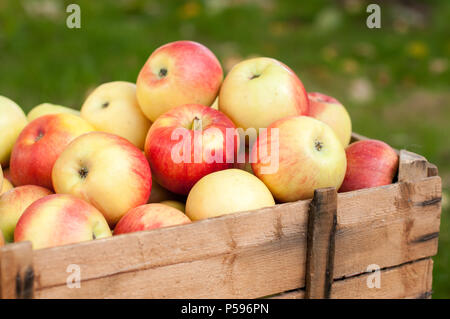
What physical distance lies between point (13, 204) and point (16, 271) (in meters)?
0.40

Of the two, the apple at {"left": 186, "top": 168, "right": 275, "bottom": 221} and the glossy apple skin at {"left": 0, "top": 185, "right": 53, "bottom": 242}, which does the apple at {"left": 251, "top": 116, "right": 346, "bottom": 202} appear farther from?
the glossy apple skin at {"left": 0, "top": 185, "right": 53, "bottom": 242}

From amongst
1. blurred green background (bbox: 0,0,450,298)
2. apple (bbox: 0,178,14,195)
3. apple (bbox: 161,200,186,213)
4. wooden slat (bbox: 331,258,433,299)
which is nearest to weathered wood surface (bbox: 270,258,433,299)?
wooden slat (bbox: 331,258,433,299)

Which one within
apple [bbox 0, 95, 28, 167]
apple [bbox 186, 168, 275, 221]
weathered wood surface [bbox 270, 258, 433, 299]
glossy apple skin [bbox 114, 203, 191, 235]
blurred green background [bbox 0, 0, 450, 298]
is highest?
blurred green background [bbox 0, 0, 450, 298]

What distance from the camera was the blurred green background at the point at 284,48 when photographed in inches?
131

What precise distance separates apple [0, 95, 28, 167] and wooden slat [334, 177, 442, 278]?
1.01m

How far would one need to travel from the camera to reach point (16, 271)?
1.08m

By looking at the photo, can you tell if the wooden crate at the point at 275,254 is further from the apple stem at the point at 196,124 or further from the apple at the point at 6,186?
the apple at the point at 6,186

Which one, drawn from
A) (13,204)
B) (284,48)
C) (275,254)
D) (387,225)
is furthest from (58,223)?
(284,48)

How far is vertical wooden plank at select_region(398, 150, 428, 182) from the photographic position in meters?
1.54

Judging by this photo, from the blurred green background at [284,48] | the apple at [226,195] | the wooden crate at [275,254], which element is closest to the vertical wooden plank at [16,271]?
the wooden crate at [275,254]

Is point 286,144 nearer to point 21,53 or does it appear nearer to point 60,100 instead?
point 60,100

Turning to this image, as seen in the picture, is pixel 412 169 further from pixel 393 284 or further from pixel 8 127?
pixel 8 127

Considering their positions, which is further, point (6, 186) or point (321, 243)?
point (6, 186)

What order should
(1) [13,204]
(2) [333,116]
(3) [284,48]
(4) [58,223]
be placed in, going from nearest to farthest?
(4) [58,223] < (1) [13,204] < (2) [333,116] < (3) [284,48]
